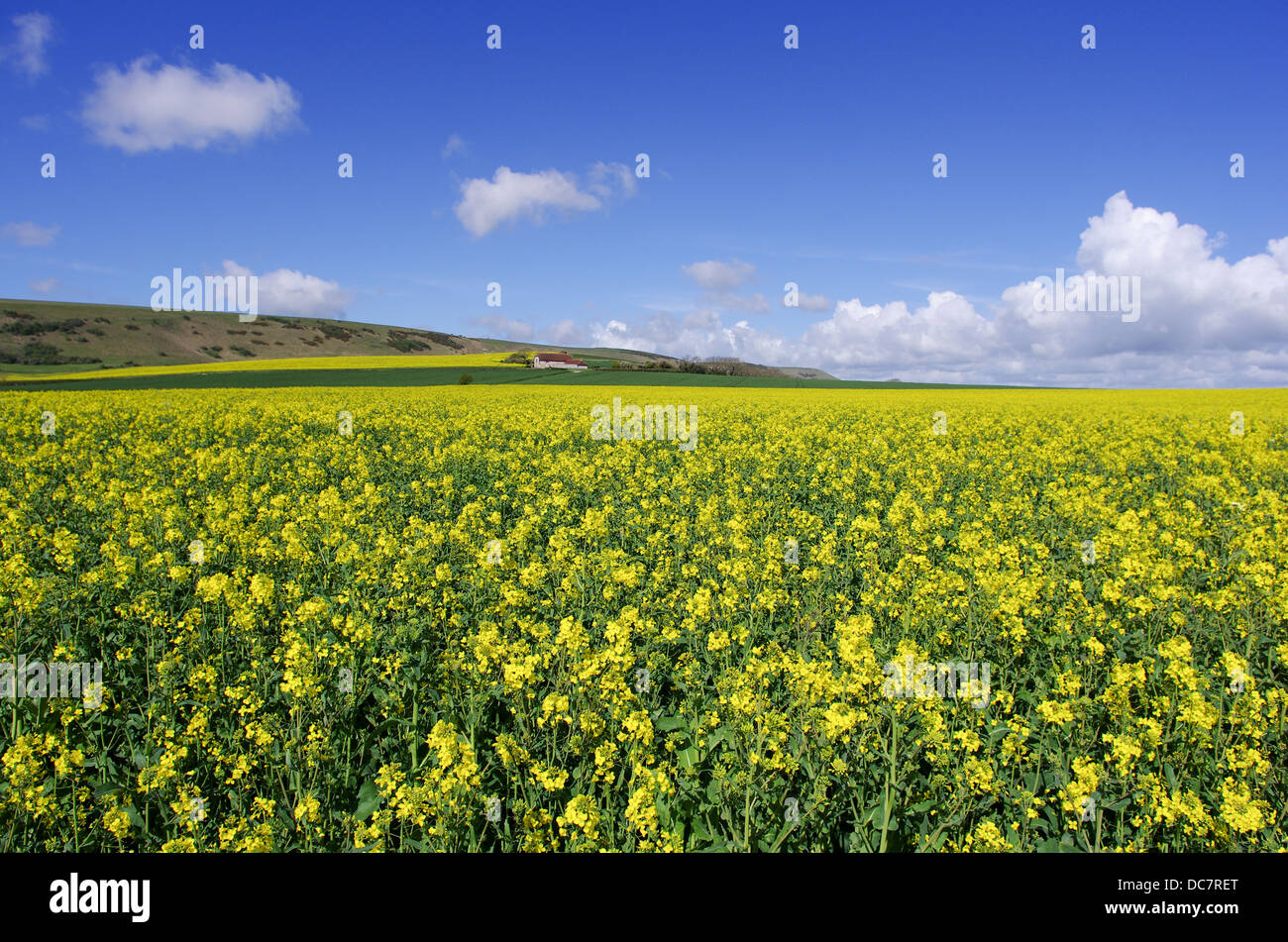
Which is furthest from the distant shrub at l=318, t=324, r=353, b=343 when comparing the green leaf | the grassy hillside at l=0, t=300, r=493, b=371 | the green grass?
the green leaf

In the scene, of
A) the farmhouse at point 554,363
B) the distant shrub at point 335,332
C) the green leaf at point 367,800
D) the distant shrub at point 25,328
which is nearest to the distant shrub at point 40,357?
the distant shrub at point 25,328

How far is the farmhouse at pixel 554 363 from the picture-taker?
81750 mm

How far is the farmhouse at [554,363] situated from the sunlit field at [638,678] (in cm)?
7175

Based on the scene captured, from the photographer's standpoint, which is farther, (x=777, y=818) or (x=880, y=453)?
(x=880, y=453)

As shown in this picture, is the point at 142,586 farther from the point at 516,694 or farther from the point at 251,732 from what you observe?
the point at 516,694

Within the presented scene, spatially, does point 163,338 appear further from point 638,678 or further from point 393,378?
point 638,678

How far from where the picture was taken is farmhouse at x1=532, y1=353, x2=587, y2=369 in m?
81.8

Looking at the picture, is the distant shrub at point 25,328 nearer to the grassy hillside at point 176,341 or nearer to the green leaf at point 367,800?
the grassy hillside at point 176,341

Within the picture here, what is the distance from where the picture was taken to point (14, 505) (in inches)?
389

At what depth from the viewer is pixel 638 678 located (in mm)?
5293

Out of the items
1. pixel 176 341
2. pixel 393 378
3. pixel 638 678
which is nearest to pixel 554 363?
pixel 393 378

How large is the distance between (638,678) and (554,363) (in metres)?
83.2
